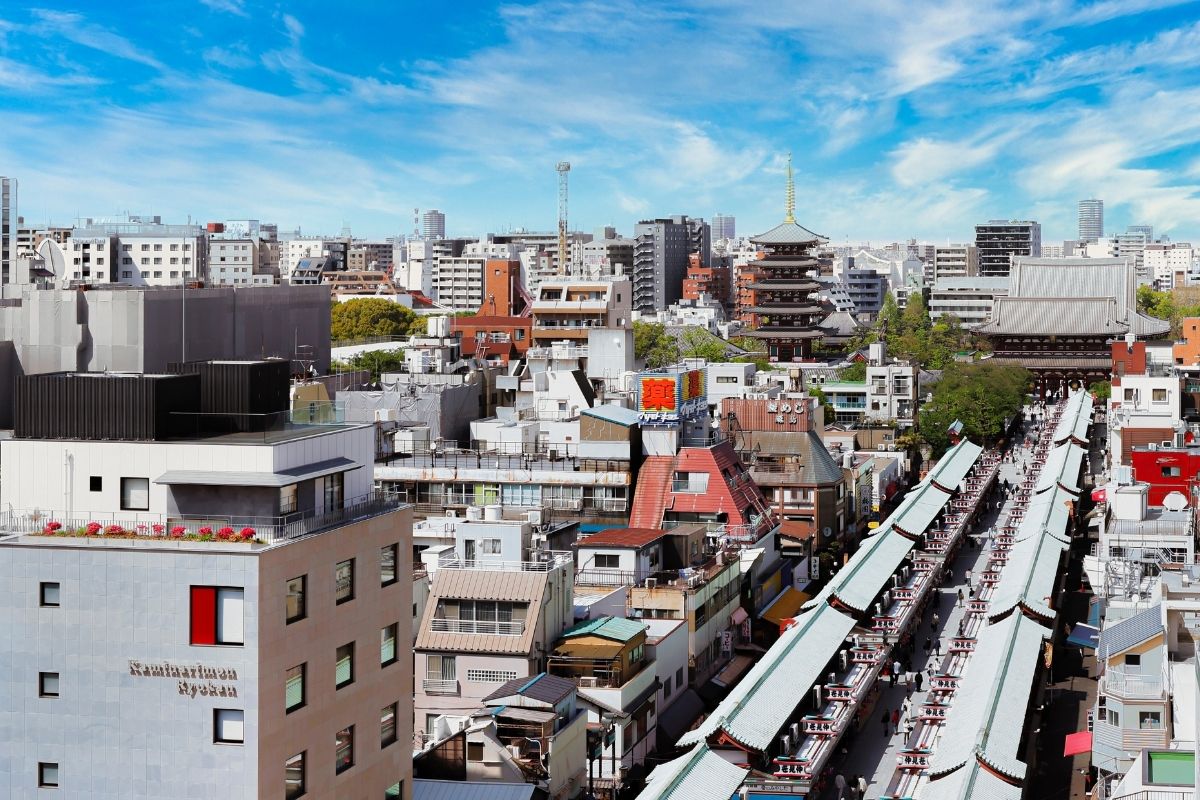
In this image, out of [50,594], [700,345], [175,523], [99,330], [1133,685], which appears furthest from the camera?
[700,345]

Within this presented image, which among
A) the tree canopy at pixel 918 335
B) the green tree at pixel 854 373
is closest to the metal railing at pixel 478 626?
the green tree at pixel 854 373

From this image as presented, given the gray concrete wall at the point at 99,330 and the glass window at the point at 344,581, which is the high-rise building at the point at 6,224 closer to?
the gray concrete wall at the point at 99,330

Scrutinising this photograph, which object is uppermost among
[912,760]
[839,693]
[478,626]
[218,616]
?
[218,616]

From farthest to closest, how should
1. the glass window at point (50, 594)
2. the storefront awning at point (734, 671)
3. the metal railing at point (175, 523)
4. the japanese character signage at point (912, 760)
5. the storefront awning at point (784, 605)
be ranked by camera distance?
the storefront awning at point (784, 605) → the storefront awning at point (734, 671) → the japanese character signage at point (912, 760) → the metal railing at point (175, 523) → the glass window at point (50, 594)

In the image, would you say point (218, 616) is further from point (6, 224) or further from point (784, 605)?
point (6, 224)

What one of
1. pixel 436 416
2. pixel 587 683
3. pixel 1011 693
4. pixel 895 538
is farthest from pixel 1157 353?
pixel 587 683

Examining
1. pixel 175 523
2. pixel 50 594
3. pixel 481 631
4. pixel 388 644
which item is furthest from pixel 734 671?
pixel 50 594

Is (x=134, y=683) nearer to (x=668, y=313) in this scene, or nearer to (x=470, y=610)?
(x=470, y=610)
